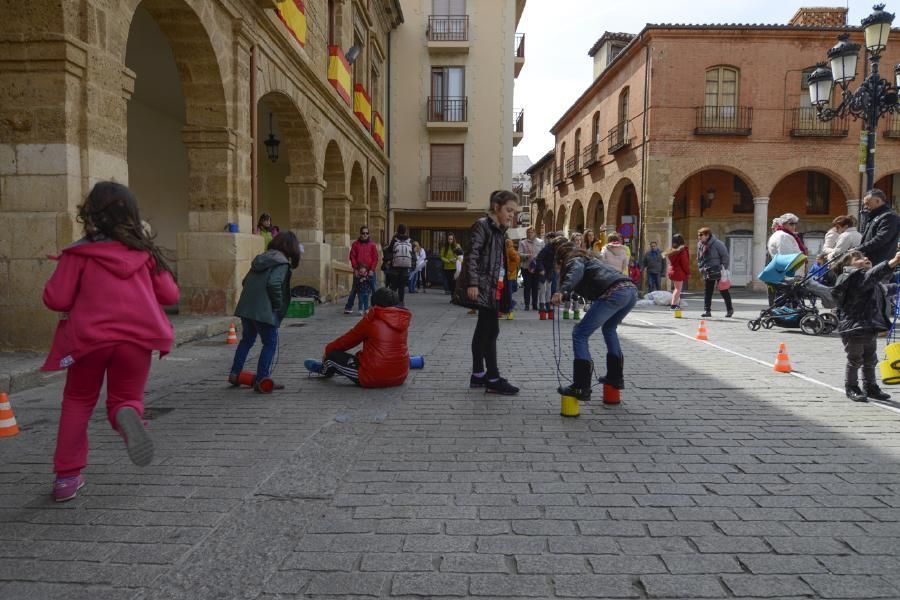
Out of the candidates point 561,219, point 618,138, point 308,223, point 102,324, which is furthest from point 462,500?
point 561,219

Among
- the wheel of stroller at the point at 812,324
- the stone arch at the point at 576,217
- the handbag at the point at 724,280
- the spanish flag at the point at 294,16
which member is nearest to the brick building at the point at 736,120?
the stone arch at the point at 576,217

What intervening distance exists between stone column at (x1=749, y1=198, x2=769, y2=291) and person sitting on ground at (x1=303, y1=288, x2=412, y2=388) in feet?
70.2

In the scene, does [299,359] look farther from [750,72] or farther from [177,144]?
[750,72]

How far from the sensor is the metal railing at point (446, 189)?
84.3 feet

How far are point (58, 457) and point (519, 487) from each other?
222cm

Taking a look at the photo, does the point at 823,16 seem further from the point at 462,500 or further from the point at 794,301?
the point at 462,500

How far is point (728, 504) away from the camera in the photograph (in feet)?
10.0

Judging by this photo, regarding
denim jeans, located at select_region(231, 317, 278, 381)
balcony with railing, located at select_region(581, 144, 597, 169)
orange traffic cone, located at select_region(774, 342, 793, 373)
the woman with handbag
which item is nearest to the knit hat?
denim jeans, located at select_region(231, 317, 278, 381)

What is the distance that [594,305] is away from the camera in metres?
5.23

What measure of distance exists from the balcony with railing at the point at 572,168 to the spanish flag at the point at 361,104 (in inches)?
587

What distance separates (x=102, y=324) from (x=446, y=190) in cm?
2330

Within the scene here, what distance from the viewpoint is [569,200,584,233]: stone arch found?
3344cm

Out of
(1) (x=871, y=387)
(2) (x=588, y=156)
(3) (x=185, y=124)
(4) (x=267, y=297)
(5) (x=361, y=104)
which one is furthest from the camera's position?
(2) (x=588, y=156)

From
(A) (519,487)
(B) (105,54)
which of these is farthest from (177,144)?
(A) (519,487)
